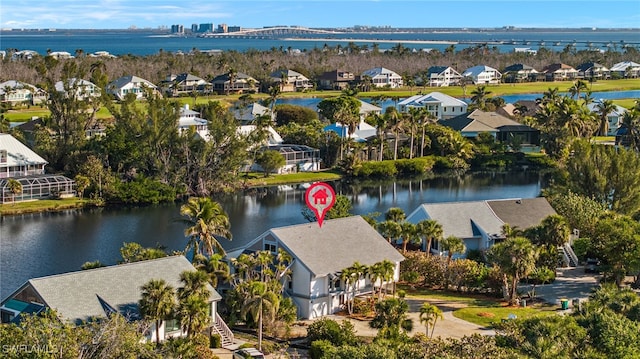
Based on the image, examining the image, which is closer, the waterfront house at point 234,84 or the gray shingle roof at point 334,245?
the gray shingle roof at point 334,245

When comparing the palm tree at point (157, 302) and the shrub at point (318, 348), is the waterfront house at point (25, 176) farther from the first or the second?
the shrub at point (318, 348)

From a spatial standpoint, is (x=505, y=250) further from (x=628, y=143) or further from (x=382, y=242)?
(x=628, y=143)

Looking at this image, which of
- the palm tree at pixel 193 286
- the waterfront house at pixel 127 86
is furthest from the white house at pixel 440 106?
the palm tree at pixel 193 286

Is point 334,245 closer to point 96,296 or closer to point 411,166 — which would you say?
point 96,296

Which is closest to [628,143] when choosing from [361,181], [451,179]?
[451,179]

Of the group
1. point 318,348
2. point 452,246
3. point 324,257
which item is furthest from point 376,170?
point 318,348


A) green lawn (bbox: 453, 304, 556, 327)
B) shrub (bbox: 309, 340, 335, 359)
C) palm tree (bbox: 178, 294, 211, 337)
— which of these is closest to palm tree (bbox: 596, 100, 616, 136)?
green lawn (bbox: 453, 304, 556, 327)

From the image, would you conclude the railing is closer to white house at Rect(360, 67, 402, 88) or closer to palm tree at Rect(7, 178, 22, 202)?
palm tree at Rect(7, 178, 22, 202)
